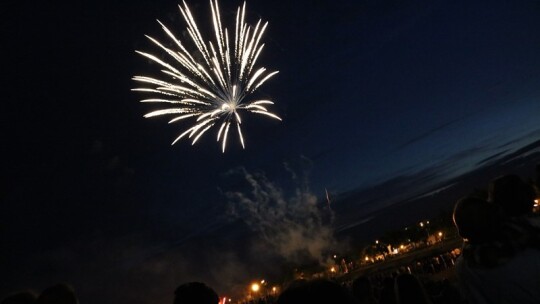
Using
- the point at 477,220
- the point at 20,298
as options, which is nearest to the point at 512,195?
the point at 477,220

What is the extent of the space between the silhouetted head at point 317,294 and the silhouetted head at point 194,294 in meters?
2.16

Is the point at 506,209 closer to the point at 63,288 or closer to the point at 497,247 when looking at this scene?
the point at 497,247

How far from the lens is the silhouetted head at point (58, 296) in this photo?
154 inches

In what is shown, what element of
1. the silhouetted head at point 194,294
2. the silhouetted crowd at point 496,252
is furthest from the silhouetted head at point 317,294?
the silhouetted head at point 194,294

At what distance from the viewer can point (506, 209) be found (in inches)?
137

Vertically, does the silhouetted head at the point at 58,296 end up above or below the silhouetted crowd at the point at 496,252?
above

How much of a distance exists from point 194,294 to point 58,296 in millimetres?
1487

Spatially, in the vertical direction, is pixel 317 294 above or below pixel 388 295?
above

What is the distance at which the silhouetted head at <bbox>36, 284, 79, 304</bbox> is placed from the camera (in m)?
3.92

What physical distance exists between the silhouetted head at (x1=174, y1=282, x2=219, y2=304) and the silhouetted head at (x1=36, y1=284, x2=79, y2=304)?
118cm

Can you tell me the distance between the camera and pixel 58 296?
156 inches

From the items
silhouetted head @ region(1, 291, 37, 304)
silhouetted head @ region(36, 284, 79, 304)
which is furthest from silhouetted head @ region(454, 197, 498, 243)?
silhouetted head @ region(1, 291, 37, 304)

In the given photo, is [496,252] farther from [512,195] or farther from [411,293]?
[411,293]

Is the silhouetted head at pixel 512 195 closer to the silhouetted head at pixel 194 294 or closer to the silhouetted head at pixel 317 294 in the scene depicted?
the silhouetted head at pixel 317 294
